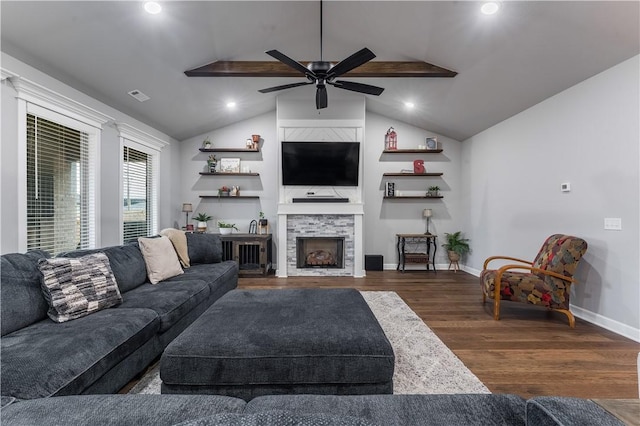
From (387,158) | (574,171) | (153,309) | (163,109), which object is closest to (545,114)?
(574,171)

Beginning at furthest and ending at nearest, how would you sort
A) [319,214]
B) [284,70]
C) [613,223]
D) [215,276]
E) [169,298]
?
1. [319,214]
2. [284,70]
3. [215,276]
4. [613,223]
5. [169,298]

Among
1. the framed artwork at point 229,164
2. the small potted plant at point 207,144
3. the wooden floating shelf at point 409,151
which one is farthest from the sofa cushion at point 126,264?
the wooden floating shelf at point 409,151

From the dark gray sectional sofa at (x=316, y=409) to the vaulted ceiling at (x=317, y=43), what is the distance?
317 cm

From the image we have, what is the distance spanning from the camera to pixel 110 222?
12.6 feet

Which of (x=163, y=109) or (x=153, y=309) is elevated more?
(x=163, y=109)

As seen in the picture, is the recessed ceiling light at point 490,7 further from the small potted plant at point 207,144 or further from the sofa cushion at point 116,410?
the small potted plant at point 207,144

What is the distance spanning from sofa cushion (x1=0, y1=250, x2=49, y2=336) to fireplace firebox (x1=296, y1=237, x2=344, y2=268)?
3806mm

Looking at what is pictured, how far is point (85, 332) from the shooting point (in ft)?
5.39

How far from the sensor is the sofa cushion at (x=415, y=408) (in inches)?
29.4

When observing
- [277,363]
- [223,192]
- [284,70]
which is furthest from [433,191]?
[277,363]

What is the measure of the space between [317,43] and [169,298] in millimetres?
3596

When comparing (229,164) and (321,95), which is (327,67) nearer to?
(321,95)

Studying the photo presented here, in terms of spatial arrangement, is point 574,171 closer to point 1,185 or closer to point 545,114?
point 545,114

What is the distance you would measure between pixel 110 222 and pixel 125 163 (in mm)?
987
